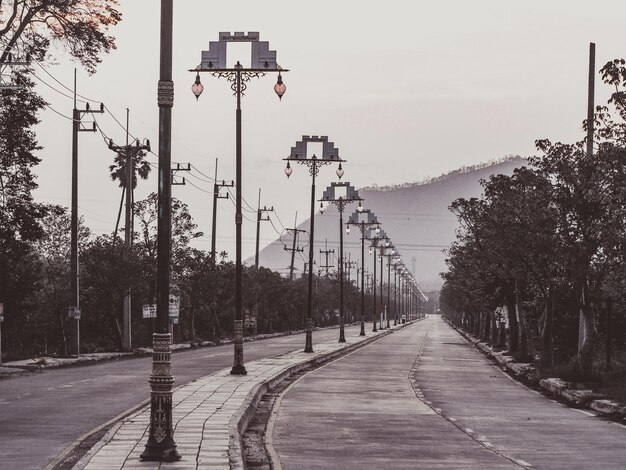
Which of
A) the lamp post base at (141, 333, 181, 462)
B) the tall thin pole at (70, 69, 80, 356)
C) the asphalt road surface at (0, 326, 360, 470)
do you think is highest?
the tall thin pole at (70, 69, 80, 356)

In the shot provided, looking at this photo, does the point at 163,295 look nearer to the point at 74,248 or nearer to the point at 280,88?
the point at 280,88

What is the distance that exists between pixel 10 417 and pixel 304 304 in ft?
394

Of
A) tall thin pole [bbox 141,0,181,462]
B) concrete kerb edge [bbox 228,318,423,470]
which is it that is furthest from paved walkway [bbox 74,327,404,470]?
tall thin pole [bbox 141,0,181,462]

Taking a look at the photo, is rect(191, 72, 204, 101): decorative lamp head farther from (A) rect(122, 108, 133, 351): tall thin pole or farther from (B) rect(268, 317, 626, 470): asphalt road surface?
(A) rect(122, 108, 133, 351): tall thin pole

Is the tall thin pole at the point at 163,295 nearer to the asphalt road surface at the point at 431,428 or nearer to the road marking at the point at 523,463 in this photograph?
the asphalt road surface at the point at 431,428

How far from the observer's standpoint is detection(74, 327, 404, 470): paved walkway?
52.7ft

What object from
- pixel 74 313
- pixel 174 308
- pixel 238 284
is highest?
pixel 238 284

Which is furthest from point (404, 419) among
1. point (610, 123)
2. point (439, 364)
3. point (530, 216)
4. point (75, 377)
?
point (439, 364)

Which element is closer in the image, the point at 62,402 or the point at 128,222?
the point at 62,402

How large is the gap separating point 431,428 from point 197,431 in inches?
212

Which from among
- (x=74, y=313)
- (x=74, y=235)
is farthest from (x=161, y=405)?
(x=74, y=313)

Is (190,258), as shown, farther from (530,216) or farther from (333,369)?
(530,216)

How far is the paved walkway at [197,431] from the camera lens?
16062mm

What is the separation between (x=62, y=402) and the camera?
1155 inches
